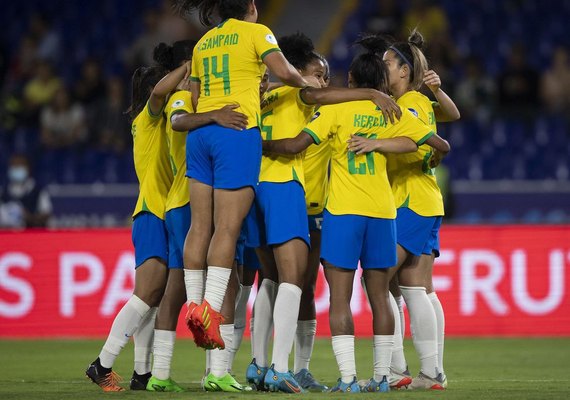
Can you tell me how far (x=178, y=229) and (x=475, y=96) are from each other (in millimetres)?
10094

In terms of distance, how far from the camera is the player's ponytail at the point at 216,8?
7.21m

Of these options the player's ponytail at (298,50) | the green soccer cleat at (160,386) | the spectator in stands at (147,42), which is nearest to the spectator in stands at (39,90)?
the spectator in stands at (147,42)

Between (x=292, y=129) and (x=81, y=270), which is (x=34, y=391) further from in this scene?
(x=81, y=270)

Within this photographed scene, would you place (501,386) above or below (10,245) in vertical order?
below

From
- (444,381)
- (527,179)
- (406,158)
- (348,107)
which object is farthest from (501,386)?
(527,179)

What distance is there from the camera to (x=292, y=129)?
7.50 m

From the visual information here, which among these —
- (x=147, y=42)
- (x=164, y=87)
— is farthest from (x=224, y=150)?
(x=147, y=42)

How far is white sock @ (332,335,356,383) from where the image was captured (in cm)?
706

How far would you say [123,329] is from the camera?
764 centimetres

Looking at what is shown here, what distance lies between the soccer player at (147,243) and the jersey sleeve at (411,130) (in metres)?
1.45

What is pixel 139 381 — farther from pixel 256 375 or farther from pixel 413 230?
pixel 413 230

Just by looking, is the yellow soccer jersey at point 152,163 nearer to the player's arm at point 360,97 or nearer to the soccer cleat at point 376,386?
the player's arm at point 360,97

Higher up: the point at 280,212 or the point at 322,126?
the point at 322,126

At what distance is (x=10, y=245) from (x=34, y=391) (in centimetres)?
517
